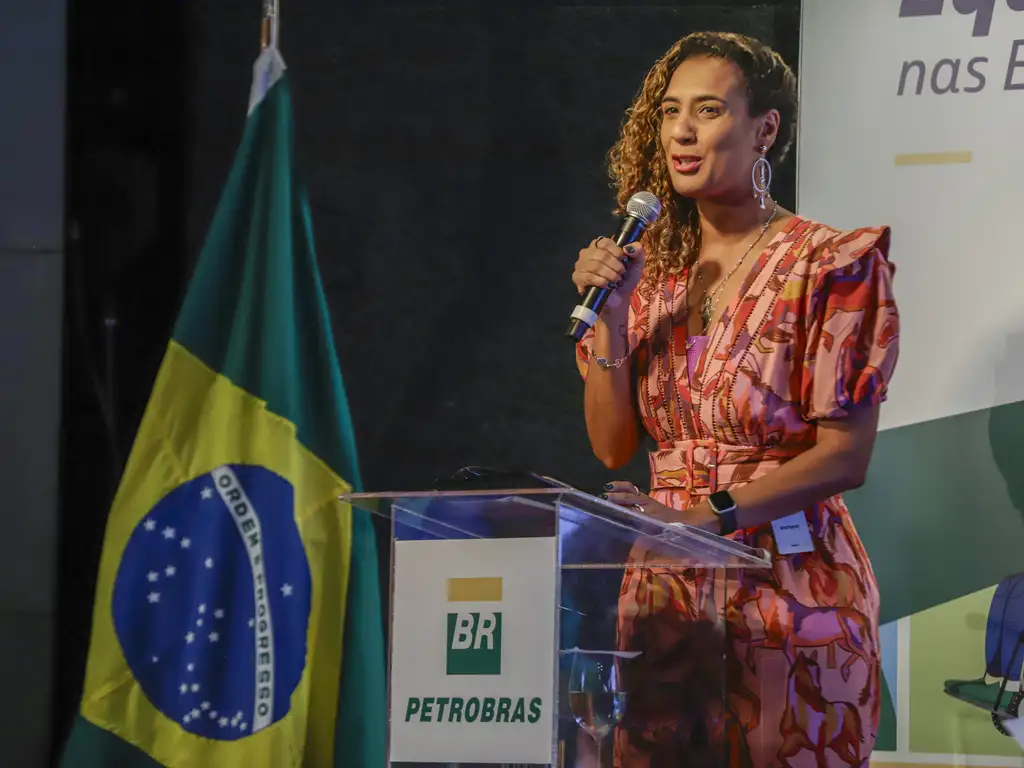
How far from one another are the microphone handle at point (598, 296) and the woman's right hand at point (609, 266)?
0.02m

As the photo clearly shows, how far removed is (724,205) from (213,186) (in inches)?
65.7

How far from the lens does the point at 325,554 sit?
313 centimetres

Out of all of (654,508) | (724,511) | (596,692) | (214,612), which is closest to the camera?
(596,692)

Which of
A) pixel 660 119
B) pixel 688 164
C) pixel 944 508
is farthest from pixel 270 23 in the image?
pixel 944 508

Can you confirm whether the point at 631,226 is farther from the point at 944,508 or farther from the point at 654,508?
the point at 944,508

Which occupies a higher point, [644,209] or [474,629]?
[644,209]

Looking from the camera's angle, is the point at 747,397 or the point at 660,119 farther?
the point at 660,119

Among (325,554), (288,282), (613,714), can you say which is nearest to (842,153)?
(288,282)

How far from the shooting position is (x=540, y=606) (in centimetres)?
146

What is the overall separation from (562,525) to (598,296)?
2.27ft

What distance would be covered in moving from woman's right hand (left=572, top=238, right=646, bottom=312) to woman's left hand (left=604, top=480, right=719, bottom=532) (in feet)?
1.34

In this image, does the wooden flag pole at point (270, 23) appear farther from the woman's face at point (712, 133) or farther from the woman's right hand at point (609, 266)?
the woman's right hand at point (609, 266)

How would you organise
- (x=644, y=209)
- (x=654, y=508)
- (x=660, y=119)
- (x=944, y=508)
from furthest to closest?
(x=944, y=508) < (x=660, y=119) < (x=644, y=209) < (x=654, y=508)

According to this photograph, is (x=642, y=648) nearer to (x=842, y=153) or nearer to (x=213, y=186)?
(x=842, y=153)
